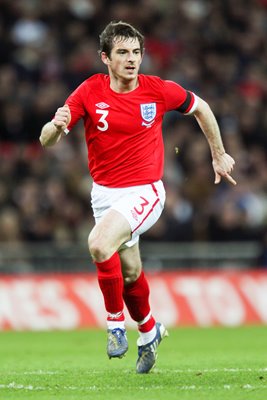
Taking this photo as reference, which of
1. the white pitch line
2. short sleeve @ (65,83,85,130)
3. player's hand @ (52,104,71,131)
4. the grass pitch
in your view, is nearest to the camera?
the grass pitch

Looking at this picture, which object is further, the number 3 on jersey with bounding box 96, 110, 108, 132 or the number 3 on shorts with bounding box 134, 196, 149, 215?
the number 3 on jersey with bounding box 96, 110, 108, 132

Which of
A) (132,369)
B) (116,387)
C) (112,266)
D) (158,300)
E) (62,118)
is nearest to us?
(116,387)

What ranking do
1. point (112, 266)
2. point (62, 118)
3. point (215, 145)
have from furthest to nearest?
point (215, 145)
point (112, 266)
point (62, 118)

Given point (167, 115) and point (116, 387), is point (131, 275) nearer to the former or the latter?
point (116, 387)

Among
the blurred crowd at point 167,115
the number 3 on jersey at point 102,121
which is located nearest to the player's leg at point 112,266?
the number 3 on jersey at point 102,121

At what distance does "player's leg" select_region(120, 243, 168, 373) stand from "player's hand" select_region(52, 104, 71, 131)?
117cm

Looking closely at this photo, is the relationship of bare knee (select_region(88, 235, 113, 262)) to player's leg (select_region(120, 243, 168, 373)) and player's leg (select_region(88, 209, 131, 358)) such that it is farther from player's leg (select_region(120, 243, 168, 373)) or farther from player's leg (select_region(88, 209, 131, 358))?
player's leg (select_region(120, 243, 168, 373))

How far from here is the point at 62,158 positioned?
1775 centimetres

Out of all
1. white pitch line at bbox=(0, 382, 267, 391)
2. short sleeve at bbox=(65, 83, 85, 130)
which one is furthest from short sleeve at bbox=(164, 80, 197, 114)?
white pitch line at bbox=(0, 382, 267, 391)

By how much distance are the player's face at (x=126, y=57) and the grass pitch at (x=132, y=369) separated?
2318 millimetres

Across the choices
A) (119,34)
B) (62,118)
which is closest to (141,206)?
(62,118)

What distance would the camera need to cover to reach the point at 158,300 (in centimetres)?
1623

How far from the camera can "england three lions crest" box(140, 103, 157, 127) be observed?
8.62 m

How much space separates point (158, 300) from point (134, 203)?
7.97 meters
